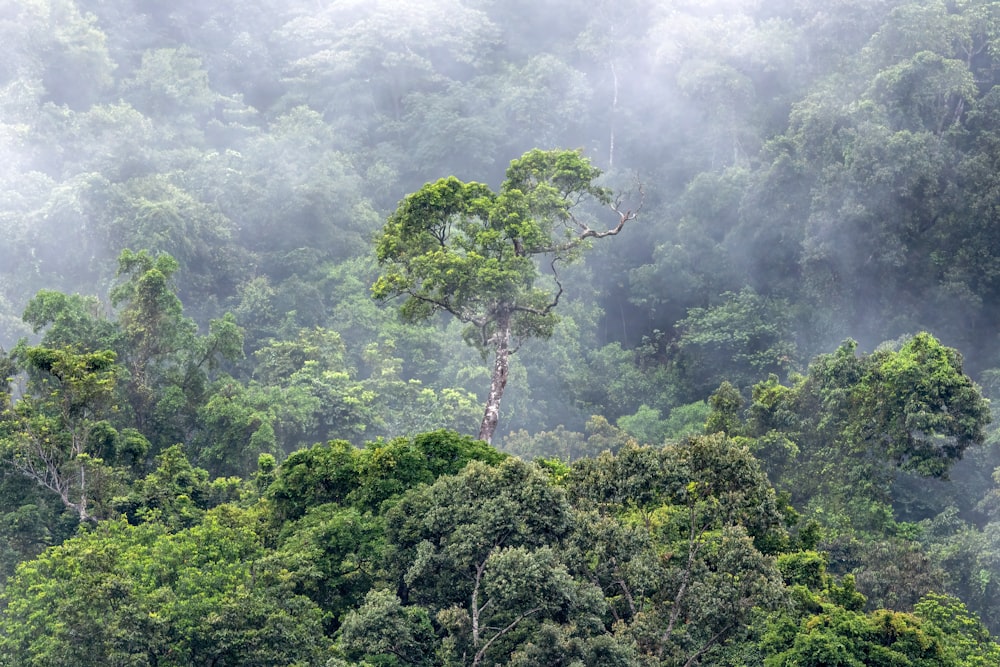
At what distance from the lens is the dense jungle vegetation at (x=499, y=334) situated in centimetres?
2411

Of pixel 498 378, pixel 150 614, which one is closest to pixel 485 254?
pixel 498 378

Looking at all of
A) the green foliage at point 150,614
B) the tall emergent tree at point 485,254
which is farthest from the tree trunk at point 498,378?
the green foliage at point 150,614

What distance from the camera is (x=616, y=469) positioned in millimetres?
25047

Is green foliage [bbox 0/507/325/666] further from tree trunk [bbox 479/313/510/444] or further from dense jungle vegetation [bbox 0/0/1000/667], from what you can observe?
tree trunk [bbox 479/313/510/444]

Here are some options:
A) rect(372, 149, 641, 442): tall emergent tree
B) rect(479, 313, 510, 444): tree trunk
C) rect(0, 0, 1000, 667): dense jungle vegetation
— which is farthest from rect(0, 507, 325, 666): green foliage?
rect(372, 149, 641, 442): tall emergent tree

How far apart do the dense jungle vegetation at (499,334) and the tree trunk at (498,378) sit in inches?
3.2

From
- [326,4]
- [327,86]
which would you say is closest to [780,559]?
[327,86]

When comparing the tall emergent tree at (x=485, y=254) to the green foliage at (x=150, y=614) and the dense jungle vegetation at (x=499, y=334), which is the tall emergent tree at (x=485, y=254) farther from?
the green foliage at (x=150, y=614)

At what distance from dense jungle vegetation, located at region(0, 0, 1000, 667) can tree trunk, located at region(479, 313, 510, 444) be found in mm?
81

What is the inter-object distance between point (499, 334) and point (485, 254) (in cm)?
152

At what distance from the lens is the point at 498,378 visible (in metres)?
32.8

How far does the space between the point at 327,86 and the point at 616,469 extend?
35.4 m

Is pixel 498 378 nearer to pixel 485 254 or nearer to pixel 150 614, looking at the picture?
pixel 485 254

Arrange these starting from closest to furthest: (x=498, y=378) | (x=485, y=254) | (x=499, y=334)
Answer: (x=498, y=378) → (x=485, y=254) → (x=499, y=334)
